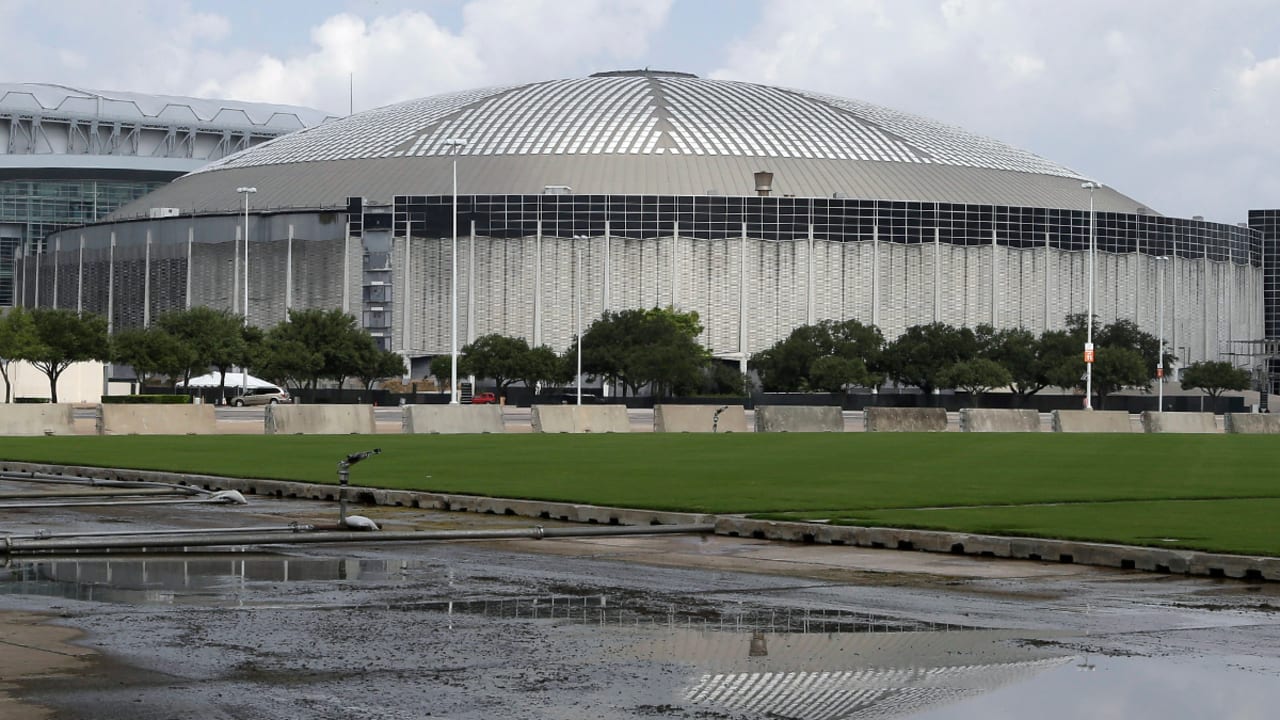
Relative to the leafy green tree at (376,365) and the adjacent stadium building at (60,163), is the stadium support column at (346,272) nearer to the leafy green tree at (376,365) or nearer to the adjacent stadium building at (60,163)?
the leafy green tree at (376,365)

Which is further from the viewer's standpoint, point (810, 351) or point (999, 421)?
point (810, 351)

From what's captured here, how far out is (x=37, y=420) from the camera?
168 ft

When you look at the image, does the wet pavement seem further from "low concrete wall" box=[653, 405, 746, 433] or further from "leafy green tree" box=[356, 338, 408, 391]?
"leafy green tree" box=[356, 338, 408, 391]

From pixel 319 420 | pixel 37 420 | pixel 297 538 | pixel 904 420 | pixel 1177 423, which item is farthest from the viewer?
pixel 1177 423

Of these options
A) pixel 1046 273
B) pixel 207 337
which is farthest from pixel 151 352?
pixel 1046 273

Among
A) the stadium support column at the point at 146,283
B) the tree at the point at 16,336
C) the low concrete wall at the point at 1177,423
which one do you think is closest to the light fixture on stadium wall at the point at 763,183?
the stadium support column at the point at 146,283

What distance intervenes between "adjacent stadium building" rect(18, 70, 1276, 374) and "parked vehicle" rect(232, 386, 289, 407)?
15.3 metres

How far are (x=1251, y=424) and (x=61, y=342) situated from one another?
57406 millimetres

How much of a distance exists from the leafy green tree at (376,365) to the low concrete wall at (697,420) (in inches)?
2302

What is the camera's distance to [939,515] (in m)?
22.0

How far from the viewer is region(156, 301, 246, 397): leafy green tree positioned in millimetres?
104562

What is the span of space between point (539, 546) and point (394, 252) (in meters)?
111

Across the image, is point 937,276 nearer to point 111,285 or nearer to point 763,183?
point 763,183

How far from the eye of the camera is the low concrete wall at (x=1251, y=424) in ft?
200
